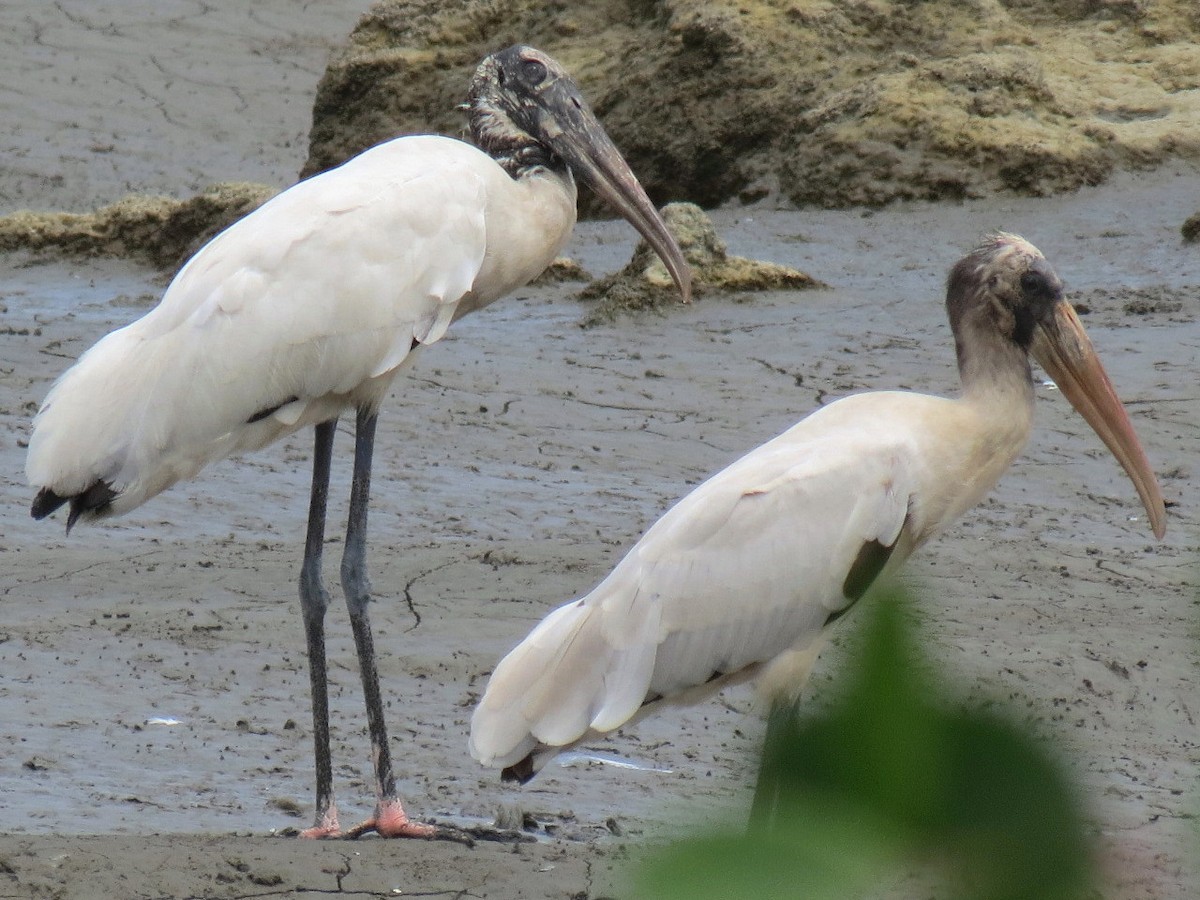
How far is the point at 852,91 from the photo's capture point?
987 centimetres

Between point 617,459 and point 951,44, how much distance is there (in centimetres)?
396

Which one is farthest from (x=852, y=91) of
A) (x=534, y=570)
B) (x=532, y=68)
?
(x=532, y=68)

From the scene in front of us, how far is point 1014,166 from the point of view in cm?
962

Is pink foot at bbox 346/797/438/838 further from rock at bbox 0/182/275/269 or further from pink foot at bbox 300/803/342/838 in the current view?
rock at bbox 0/182/275/269

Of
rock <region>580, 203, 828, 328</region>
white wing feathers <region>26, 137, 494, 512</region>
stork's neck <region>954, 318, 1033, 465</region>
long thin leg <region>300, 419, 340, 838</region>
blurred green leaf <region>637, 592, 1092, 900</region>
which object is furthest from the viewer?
rock <region>580, 203, 828, 328</region>

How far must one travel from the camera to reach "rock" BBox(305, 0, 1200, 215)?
31.8 feet

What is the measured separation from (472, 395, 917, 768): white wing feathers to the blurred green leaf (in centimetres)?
284

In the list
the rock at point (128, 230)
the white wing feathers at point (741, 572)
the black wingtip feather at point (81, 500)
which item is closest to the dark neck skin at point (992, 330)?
the white wing feathers at point (741, 572)

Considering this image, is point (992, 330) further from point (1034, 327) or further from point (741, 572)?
A: point (741, 572)

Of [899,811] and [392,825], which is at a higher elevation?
[899,811]

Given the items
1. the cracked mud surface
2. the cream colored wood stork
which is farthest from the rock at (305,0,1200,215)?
the cream colored wood stork

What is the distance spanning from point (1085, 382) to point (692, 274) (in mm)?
4839

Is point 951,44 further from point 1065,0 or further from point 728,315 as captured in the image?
point 728,315

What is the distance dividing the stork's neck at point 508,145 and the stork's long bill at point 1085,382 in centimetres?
152
